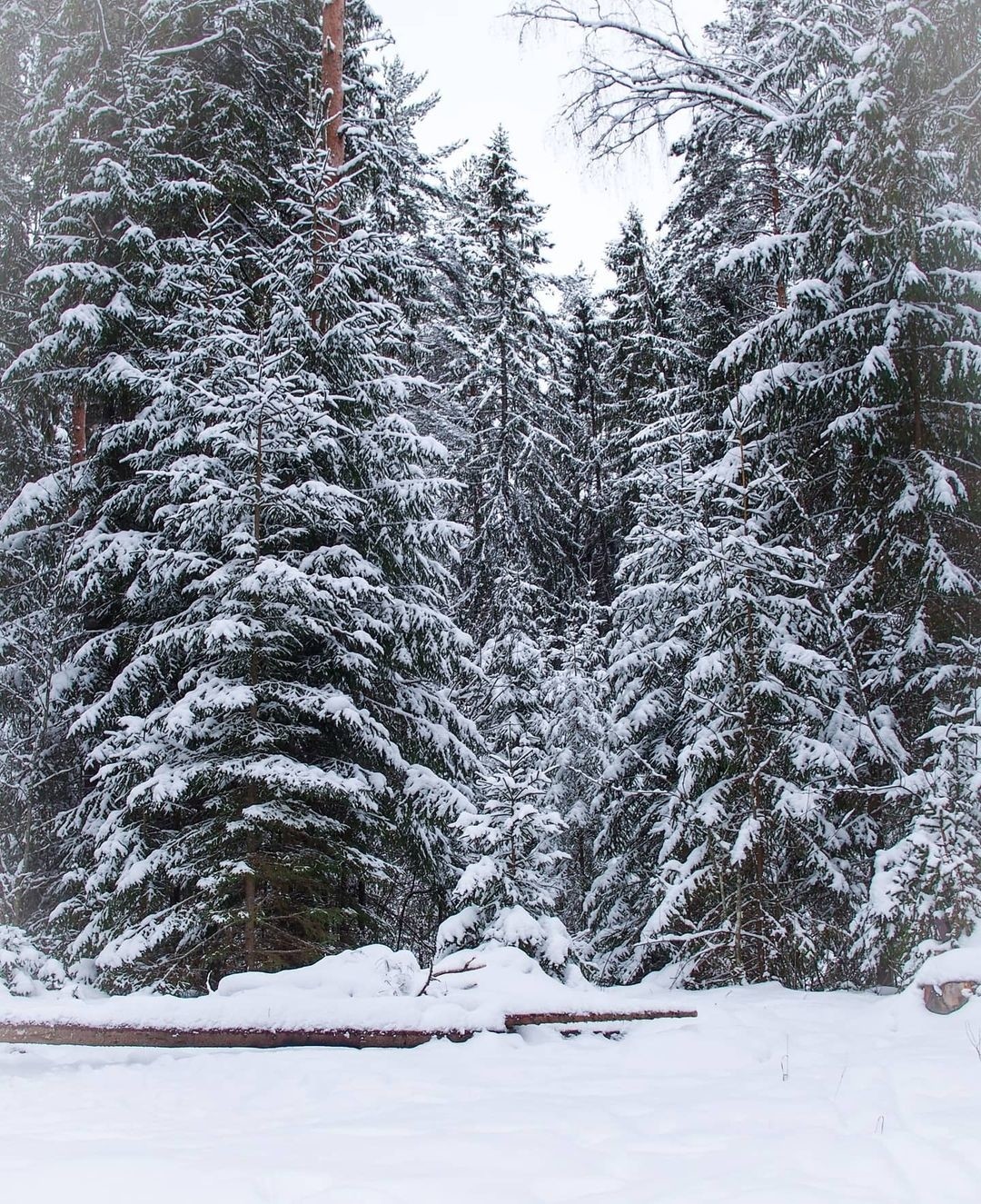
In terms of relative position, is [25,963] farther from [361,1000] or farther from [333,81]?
[333,81]

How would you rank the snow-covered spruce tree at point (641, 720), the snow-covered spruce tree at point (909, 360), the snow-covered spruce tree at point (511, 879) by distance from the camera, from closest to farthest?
the snow-covered spruce tree at point (511, 879), the snow-covered spruce tree at point (909, 360), the snow-covered spruce tree at point (641, 720)

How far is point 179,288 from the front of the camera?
1054cm

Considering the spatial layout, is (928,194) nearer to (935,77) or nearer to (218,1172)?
(935,77)

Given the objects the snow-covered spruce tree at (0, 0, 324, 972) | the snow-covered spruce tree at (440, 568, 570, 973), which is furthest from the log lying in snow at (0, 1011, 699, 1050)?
the snow-covered spruce tree at (0, 0, 324, 972)

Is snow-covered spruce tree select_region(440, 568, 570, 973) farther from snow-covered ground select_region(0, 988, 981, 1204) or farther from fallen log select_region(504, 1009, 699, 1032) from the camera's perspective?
snow-covered ground select_region(0, 988, 981, 1204)

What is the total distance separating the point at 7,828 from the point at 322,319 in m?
8.01

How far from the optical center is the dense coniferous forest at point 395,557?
297 inches

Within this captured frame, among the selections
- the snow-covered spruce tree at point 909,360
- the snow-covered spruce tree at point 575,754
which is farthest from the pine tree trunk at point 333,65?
the snow-covered spruce tree at point 575,754

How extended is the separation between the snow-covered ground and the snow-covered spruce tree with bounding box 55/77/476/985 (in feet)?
9.14

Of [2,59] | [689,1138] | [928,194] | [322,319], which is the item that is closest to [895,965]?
[689,1138]

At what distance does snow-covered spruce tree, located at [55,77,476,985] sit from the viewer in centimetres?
745

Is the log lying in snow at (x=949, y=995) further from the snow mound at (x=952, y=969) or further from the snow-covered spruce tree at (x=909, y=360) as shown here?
the snow-covered spruce tree at (x=909, y=360)

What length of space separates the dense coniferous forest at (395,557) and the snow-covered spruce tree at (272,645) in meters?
0.06

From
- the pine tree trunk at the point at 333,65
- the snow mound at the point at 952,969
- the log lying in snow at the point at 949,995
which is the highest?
the pine tree trunk at the point at 333,65
